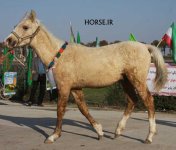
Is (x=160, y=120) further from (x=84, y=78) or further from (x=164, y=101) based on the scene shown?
(x=84, y=78)

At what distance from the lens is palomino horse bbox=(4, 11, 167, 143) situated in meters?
7.48

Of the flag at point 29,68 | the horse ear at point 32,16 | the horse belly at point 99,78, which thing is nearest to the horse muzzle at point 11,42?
Answer: the horse ear at point 32,16

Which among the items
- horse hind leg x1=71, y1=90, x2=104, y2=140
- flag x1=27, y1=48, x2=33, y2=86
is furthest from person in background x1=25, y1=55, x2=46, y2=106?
horse hind leg x1=71, y1=90, x2=104, y2=140

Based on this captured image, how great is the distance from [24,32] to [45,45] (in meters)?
0.47

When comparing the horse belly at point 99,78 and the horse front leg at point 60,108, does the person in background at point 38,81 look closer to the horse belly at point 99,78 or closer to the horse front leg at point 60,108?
the horse front leg at point 60,108

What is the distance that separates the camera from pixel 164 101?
1255cm

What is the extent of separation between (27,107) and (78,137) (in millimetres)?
6096

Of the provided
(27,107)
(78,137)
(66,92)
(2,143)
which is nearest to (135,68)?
(66,92)

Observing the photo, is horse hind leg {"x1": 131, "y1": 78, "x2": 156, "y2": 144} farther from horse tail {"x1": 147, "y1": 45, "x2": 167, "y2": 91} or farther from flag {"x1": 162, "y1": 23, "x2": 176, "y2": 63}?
flag {"x1": 162, "y1": 23, "x2": 176, "y2": 63}

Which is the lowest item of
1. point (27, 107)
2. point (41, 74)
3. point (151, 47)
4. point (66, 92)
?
point (27, 107)

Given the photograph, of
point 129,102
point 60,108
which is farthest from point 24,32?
point 129,102

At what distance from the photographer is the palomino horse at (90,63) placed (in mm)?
7477

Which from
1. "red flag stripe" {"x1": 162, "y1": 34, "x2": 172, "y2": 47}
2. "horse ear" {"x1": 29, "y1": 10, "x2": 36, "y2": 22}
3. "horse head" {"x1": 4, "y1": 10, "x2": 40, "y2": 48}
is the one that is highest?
"horse ear" {"x1": 29, "y1": 10, "x2": 36, "y2": 22}

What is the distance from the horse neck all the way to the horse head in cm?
10
